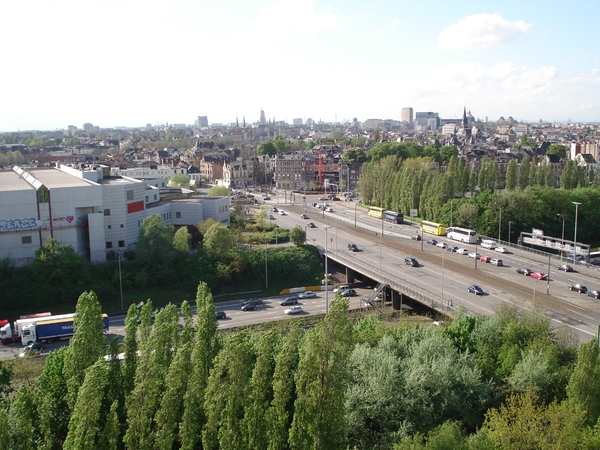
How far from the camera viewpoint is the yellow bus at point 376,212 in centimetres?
5493

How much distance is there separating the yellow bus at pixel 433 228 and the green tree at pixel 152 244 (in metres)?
21.9

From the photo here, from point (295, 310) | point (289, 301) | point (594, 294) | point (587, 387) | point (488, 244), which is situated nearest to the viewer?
point (587, 387)

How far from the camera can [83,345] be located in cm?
1627

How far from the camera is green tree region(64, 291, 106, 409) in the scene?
53.0ft

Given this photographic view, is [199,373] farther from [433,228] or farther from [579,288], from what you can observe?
[433,228]

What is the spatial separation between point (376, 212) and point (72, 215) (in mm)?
30503

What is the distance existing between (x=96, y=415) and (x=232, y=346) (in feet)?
11.9

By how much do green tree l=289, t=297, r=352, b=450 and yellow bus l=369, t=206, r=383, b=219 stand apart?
4033 centimetres

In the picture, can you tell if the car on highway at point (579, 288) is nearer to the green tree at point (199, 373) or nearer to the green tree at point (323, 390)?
the green tree at point (323, 390)

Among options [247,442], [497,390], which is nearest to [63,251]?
[247,442]

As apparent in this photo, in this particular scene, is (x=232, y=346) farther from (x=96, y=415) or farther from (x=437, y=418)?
(x=437, y=418)

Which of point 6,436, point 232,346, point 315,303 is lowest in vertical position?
point 315,303

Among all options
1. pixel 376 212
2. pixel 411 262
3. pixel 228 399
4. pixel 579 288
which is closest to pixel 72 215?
pixel 411 262

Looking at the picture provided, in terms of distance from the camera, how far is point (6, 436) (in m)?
13.5
